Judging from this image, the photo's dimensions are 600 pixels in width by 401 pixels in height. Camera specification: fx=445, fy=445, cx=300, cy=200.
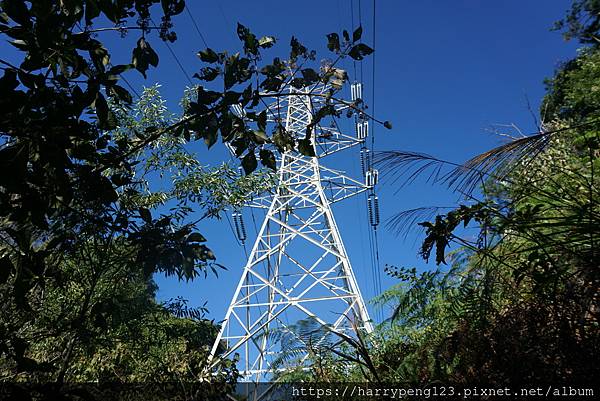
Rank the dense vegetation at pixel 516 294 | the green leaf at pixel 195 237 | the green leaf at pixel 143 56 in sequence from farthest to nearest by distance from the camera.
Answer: the green leaf at pixel 195 237 < the green leaf at pixel 143 56 < the dense vegetation at pixel 516 294

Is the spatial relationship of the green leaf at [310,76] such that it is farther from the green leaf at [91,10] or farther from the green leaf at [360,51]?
the green leaf at [91,10]

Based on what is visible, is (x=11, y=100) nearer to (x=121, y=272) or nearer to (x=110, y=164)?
(x=110, y=164)

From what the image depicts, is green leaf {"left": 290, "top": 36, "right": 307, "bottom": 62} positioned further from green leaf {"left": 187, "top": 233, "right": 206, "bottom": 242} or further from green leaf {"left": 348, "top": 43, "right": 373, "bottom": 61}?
green leaf {"left": 187, "top": 233, "right": 206, "bottom": 242}

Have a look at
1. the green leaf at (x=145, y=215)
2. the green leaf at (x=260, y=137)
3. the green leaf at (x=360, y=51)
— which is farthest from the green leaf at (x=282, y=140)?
the green leaf at (x=145, y=215)

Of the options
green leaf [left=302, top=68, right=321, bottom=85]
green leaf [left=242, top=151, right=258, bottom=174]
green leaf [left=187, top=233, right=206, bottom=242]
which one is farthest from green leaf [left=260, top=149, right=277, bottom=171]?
green leaf [left=187, top=233, right=206, bottom=242]

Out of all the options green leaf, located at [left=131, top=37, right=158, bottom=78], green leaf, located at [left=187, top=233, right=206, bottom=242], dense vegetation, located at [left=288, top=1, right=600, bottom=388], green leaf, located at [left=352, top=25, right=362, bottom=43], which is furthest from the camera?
green leaf, located at [left=187, top=233, right=206, bottom=242]

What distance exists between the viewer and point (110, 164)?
1.47 m

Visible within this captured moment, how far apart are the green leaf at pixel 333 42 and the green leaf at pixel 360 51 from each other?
6 cm

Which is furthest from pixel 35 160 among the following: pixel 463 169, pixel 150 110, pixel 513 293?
pixel 150 110

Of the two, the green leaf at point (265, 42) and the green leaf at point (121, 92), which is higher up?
the green leaf at point (265, 42)

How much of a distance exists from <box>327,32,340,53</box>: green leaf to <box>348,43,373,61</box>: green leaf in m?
0.06

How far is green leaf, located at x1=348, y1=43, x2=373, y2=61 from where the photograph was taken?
167 cm

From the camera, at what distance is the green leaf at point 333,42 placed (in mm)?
1675

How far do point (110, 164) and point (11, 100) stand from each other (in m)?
0.38
